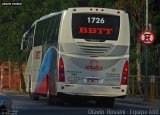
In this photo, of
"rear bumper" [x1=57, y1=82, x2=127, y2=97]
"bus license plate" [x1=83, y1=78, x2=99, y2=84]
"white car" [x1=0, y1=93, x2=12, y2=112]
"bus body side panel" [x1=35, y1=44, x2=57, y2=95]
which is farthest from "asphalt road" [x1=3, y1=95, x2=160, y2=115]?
"bus body side panel" [x1=35, y1=44, x2=57, y2=95]

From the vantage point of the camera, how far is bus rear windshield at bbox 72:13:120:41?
88.8 feet

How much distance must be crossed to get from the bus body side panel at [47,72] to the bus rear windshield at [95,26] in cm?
158

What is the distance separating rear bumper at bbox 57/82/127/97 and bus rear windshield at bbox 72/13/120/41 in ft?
6.43

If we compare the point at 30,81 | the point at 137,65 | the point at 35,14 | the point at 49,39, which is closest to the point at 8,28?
the point at 35,14

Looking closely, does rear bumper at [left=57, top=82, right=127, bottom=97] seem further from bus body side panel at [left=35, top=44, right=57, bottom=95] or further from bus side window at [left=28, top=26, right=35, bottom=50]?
bus side window at [left=28, top=26, right=35, bottom=50]

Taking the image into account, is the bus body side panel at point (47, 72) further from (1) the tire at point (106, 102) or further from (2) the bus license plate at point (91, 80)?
(1) the tire at point (106, 102)

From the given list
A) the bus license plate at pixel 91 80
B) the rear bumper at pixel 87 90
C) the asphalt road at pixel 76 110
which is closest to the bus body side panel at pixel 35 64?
the rear bumper at pixel 87 90

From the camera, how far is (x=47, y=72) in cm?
2964

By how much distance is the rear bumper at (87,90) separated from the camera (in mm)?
26953

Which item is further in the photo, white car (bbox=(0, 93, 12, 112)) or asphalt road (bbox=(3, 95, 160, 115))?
asphalt road (bbox=(3, 95, 160, 115))

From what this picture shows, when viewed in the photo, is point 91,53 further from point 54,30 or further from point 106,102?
point 106,102

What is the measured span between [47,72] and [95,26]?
12.3 ft

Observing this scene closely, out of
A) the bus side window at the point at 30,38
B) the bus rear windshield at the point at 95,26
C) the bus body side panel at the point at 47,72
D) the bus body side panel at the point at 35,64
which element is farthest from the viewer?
the bus side window at the point at 30,38

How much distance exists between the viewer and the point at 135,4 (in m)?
40.4
